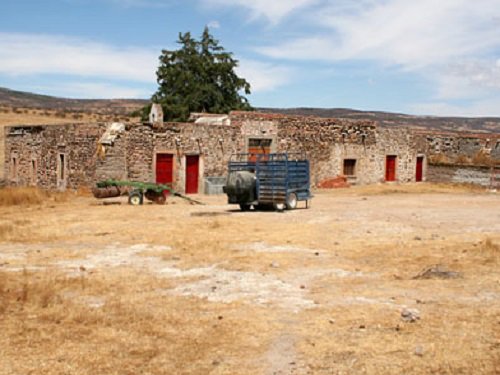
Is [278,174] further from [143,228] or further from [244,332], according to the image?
[244,332]

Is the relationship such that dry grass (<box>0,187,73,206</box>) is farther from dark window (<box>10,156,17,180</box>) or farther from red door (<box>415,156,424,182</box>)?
red door (<box>415,156,424,182</box>)

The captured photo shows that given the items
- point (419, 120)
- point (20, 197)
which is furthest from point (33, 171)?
point (419, 120)

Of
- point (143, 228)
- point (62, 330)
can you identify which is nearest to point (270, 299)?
point (62, 330)

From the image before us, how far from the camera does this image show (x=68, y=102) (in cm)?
11744

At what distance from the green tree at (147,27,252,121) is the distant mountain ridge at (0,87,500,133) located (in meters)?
47.2

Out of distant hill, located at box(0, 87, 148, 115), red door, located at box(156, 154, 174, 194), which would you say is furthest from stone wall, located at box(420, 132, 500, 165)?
distant hill, located at box(0, 87, 148, 115)

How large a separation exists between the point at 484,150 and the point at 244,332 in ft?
110

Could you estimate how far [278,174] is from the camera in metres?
18.6

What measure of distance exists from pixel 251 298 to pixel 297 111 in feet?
330

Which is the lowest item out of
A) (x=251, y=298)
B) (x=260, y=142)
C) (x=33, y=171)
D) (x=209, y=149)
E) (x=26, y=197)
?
(x=26, y=197)

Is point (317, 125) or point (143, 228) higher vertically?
point (317, 125)

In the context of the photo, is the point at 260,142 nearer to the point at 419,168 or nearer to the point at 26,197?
the point at 26,197

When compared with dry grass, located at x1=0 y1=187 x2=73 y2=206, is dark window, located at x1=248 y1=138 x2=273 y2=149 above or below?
above

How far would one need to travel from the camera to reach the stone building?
24.8 meters
